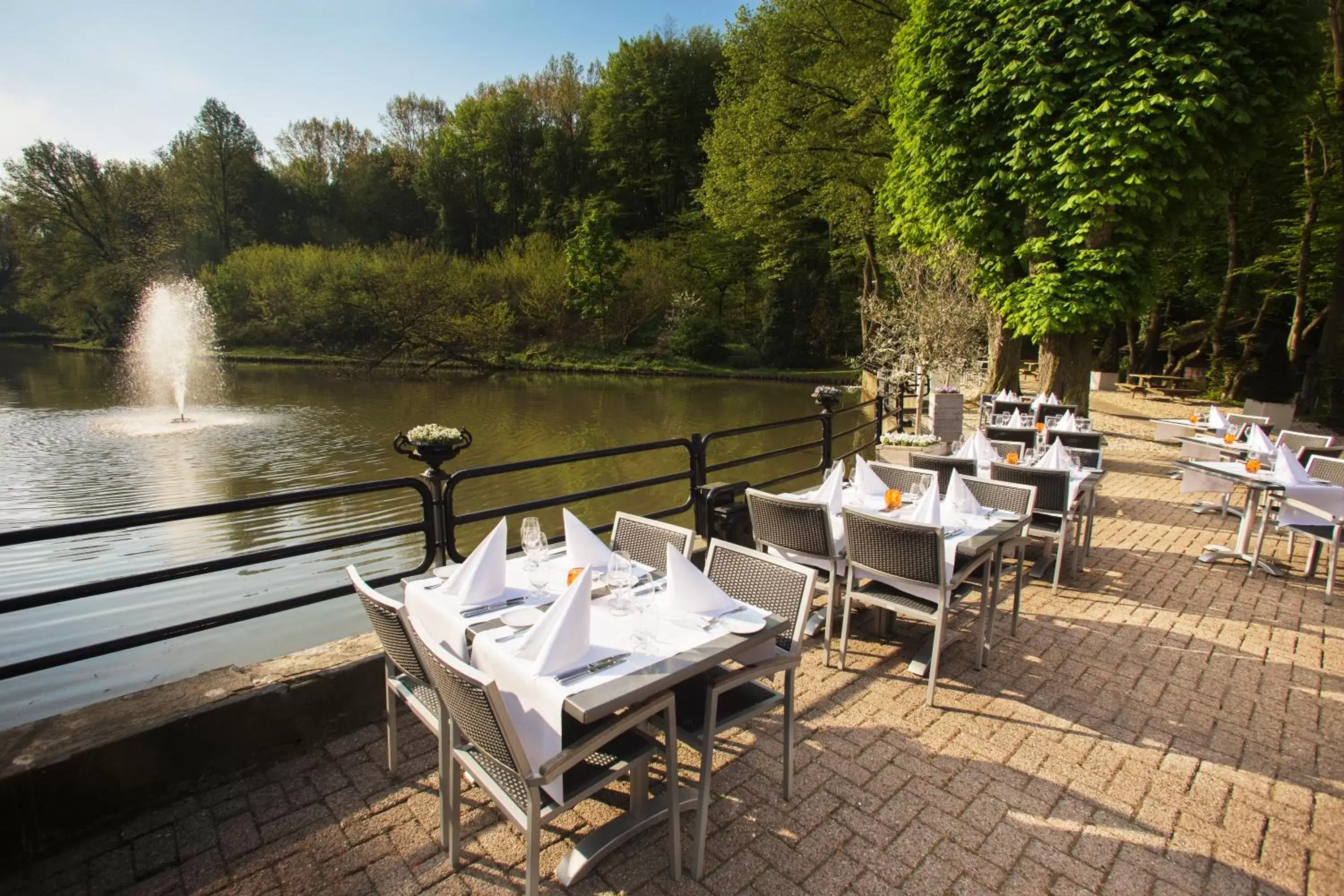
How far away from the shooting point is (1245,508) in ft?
19.4

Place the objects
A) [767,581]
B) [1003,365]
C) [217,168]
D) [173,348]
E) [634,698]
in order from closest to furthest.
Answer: [634,698]
[767,581]
[1003,365]
[173,348]
[217,168]

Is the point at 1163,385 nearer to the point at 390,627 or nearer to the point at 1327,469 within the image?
the point at 1327,469

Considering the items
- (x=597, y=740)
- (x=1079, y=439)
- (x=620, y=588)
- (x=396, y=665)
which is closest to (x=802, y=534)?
(x=620, y=588)

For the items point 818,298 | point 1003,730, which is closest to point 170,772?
point 1003,730

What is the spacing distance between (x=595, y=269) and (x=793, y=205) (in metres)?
17.3

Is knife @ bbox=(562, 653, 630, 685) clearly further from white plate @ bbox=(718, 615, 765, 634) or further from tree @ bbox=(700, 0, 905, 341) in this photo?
tree @ bbox=(700, 0, 905, 341)

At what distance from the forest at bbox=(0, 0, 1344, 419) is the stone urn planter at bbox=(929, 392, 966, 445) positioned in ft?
6.29

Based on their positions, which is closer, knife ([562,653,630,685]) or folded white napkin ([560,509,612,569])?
knife ([562,653,630,685])

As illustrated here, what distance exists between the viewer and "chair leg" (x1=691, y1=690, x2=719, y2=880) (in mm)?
2348

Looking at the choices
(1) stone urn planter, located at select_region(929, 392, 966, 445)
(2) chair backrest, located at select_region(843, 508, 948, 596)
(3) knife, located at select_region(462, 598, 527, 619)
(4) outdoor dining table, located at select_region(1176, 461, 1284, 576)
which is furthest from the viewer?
(1) stone urn planter, located at select_region(929, 392, 966, 445)

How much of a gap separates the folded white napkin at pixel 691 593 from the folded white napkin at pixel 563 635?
0.44 meters

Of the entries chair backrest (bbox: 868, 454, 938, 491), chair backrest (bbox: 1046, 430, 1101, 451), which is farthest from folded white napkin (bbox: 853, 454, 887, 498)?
chair backrest (bbox: 1046, 430, 1101, 451)

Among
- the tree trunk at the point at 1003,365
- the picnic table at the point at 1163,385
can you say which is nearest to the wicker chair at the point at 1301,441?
the tree trunk at the point at 1003,365

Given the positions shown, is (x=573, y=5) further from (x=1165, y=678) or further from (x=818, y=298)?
(x=818, y=298)
